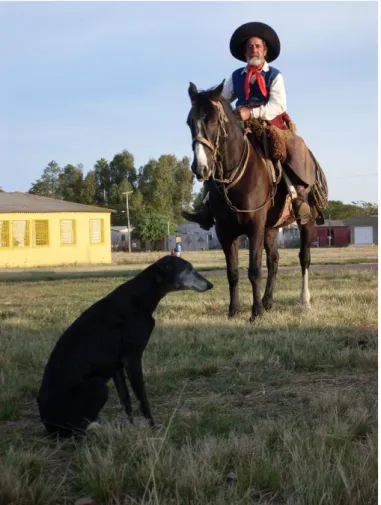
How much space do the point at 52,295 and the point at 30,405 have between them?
914 cm

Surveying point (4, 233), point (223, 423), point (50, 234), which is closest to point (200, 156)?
point (223, 423)

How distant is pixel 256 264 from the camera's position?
348 inches

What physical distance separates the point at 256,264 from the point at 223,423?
4.65 m

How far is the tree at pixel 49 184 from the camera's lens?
8594 centimetres

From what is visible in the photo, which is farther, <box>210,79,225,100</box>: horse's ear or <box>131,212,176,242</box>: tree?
<box>131,212,176,242</box>: tree

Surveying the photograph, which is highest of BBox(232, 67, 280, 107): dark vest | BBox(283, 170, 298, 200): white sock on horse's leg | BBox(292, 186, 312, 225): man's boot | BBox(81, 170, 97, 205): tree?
BBox(81, 170, 97, 205): tree

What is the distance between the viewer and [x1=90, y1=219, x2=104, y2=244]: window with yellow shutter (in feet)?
127

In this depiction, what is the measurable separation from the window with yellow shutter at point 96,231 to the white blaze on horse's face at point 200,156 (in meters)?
31.6

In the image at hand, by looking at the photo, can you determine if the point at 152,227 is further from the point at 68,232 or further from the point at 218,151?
the point at 218,151

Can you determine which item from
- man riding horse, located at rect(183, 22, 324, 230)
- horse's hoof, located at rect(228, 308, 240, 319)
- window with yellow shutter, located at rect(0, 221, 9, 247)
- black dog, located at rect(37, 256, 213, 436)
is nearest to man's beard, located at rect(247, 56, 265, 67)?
man riding horse, located at rect(183, 22, 324, 230)

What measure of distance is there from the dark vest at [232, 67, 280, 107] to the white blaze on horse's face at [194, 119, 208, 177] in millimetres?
1713

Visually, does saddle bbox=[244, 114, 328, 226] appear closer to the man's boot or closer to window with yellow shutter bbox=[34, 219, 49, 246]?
the man's boot

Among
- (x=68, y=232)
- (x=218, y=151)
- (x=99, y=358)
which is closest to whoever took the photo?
(x=99, y=358)

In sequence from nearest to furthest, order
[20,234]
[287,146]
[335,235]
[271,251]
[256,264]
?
[256,264], [287,146], [271,251], [20,234], [335,235]
